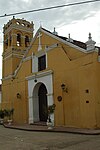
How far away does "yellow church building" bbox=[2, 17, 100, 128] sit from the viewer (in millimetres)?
17391

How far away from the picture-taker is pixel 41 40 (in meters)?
23.4

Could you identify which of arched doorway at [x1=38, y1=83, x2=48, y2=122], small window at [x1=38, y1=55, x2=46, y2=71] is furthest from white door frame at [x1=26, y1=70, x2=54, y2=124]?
small window at [x1=38, y1=55, x2=46, y2=71]

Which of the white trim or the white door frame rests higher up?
the white trim

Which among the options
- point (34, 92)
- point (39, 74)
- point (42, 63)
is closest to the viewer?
point (39, 74)

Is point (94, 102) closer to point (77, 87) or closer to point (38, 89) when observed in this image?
point (77, 87)

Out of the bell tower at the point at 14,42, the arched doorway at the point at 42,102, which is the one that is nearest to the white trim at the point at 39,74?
the arched doorway at the point at 42,102

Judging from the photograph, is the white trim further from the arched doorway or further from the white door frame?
the arched doorway

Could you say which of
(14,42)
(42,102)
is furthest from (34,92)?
(14,42)

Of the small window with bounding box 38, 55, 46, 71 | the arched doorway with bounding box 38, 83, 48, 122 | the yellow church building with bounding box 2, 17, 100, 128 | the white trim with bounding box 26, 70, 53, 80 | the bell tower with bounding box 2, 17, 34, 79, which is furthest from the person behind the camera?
the bell tower with bounding box 2, 17, 34, 79

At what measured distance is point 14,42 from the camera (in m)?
28.5

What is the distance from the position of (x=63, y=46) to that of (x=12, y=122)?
10548 millimetres

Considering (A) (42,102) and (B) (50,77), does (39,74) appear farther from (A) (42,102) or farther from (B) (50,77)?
(A) (42,102)

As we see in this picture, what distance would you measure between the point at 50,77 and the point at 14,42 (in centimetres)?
893

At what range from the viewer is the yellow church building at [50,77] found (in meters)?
17.4
